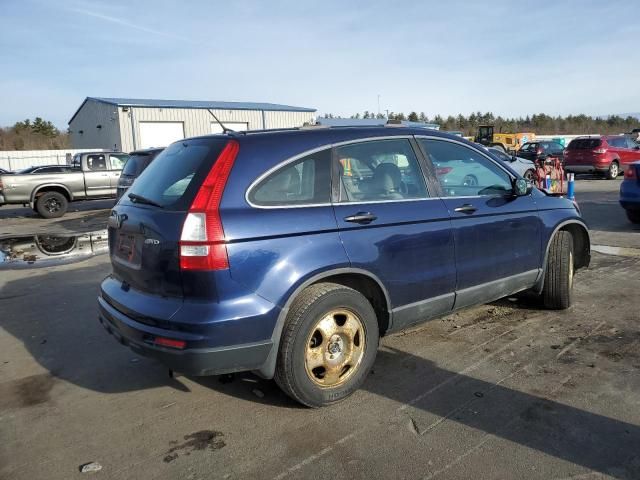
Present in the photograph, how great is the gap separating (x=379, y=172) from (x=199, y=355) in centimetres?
179

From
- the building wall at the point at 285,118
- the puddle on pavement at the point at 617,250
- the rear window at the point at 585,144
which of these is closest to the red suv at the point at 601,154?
the rear window at the point at 585,144

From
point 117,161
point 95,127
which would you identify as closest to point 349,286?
point 117,161

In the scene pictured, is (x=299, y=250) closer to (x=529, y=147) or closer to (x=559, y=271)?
(x=559, y=271)

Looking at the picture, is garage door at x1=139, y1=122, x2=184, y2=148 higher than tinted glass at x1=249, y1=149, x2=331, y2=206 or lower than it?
higher

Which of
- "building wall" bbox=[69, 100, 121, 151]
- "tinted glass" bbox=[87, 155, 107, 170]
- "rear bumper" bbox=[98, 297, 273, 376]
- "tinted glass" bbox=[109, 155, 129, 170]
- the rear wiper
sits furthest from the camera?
"building wall" bbox=[69, 100, 121, 151]

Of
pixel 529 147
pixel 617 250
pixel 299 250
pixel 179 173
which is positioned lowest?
pixel 617 250

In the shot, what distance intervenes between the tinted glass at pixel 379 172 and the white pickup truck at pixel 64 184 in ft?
47.9

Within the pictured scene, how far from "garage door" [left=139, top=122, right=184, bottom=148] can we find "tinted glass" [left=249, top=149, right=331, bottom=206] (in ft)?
103

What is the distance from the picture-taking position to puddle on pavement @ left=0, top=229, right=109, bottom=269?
337 inches

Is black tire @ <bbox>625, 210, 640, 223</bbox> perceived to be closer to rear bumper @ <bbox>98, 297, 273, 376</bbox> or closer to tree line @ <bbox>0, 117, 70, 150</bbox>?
rear bumper @ <bbox>98, 297, 273, 376</bbox>

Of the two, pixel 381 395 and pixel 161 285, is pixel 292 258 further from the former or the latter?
pixel 381 395

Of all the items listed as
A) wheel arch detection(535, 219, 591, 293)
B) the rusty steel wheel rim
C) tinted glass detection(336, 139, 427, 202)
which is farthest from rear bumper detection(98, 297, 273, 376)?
wheel arch detection(535, 219, 591, 293)

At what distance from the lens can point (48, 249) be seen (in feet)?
32.2

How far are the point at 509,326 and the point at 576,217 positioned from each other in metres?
1.32
